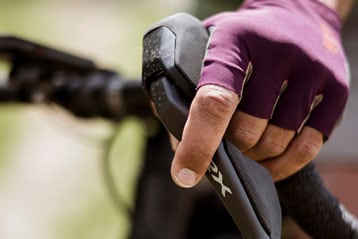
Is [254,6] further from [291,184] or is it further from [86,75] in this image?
[86,75]

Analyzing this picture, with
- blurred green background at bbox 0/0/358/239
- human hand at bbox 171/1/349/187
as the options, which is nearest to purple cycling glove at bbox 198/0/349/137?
human hand at bbox 171/1/349/187

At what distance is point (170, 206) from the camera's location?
1.40m

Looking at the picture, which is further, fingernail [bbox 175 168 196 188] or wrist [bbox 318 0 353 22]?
wrist [bbox 318 0 353 22]

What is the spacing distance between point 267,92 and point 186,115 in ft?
0.22

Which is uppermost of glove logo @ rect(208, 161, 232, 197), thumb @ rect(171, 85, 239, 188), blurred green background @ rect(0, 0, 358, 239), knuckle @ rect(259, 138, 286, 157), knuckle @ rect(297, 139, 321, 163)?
thumb @ rect(171, 85, 239, 188)

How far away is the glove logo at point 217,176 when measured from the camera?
564 mm

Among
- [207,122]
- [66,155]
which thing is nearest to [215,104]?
[207,122]

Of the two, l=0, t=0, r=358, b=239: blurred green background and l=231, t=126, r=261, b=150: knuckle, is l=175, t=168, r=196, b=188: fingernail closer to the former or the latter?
l=231, t=126, r=261, b=150: knuckle

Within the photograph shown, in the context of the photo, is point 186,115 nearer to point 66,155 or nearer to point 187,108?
point 187,108

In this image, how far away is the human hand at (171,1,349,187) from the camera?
1.85 ft

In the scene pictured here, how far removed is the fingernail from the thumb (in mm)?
12

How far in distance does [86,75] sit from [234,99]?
83 centimetres

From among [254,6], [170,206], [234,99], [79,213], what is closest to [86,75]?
[170,206]

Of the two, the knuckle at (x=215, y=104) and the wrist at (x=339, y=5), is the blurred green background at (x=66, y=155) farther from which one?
the knuckle at (x=215, y=104)
